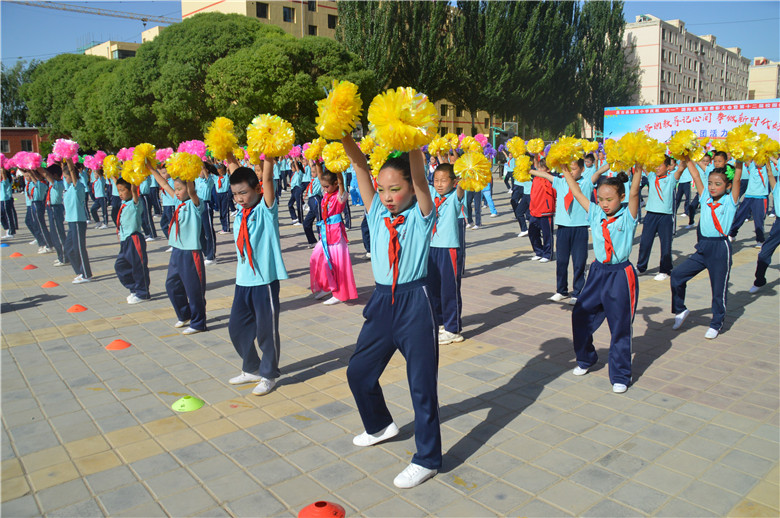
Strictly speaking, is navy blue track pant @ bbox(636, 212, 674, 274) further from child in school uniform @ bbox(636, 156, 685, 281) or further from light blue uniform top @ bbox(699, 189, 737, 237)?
light blue uniform top @ bbox(699, 189, 737, 237)

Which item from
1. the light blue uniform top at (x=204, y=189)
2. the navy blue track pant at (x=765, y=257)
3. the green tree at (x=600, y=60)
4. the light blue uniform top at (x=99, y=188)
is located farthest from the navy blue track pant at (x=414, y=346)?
the green tree at (x=600, y=60)

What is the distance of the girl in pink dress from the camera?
27.1 ft

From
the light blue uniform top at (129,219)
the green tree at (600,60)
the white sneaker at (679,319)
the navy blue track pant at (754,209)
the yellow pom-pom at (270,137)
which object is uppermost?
the green tree at (600,60)

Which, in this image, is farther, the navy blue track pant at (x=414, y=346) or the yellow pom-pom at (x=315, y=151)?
the yellow pom-pom at (x=315, y=151)

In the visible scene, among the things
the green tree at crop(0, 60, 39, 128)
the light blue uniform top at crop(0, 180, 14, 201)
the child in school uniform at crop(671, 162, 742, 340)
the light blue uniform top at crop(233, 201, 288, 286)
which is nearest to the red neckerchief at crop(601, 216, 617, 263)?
the child in school uniform at crop(671, 162, 742, 340)

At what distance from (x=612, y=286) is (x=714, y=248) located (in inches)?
88.2

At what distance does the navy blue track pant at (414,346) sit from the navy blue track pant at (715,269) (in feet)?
14.3

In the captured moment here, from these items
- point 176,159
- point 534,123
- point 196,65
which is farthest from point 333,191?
point 534,123

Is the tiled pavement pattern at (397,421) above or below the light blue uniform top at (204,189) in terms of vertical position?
below

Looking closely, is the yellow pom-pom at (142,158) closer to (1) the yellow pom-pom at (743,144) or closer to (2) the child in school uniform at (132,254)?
(2) the child in school uniform at (132,254)

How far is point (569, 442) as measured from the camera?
162 inches

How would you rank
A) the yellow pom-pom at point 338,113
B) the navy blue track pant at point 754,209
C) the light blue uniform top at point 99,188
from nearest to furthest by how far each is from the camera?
the yellow pom-pom at point 338,113, the navy blue track pant at point 754,209, the light blue uniform top at point 99,188

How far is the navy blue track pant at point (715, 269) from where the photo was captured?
254 inches

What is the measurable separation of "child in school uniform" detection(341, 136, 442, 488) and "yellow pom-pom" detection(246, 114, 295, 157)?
4.31ft
